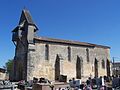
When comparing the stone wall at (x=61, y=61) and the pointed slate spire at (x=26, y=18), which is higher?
the pointed slate spire at (x=26, y=18)

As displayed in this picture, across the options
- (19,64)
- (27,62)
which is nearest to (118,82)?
(27,62)

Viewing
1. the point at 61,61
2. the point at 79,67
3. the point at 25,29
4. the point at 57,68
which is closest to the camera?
the point at 25,29

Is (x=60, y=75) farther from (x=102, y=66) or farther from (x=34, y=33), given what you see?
(x=102, y=66)

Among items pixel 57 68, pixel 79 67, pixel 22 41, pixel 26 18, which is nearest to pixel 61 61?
pixel 57 68

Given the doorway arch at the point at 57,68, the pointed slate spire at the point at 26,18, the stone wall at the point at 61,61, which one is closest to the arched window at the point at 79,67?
the stone wall at the point at 61,61

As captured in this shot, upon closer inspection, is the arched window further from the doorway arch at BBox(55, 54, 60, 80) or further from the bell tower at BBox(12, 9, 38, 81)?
the bell tower at BBox(12, 9, 38, 81)

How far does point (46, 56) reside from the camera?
46.8m

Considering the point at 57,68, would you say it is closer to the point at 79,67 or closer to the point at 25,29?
the point at 79,67

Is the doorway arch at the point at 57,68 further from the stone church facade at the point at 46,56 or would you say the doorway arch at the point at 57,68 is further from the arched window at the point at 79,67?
the arched window at the point at 79,67

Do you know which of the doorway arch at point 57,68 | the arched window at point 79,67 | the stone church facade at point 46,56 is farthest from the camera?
the arched window at point 79,67

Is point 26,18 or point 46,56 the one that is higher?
point 26,18

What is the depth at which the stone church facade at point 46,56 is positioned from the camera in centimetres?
4445

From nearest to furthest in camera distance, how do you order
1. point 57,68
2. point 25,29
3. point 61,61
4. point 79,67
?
point 25,29 < point 57,68 < point 61,61 < point 79,67

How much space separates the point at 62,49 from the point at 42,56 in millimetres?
5470
